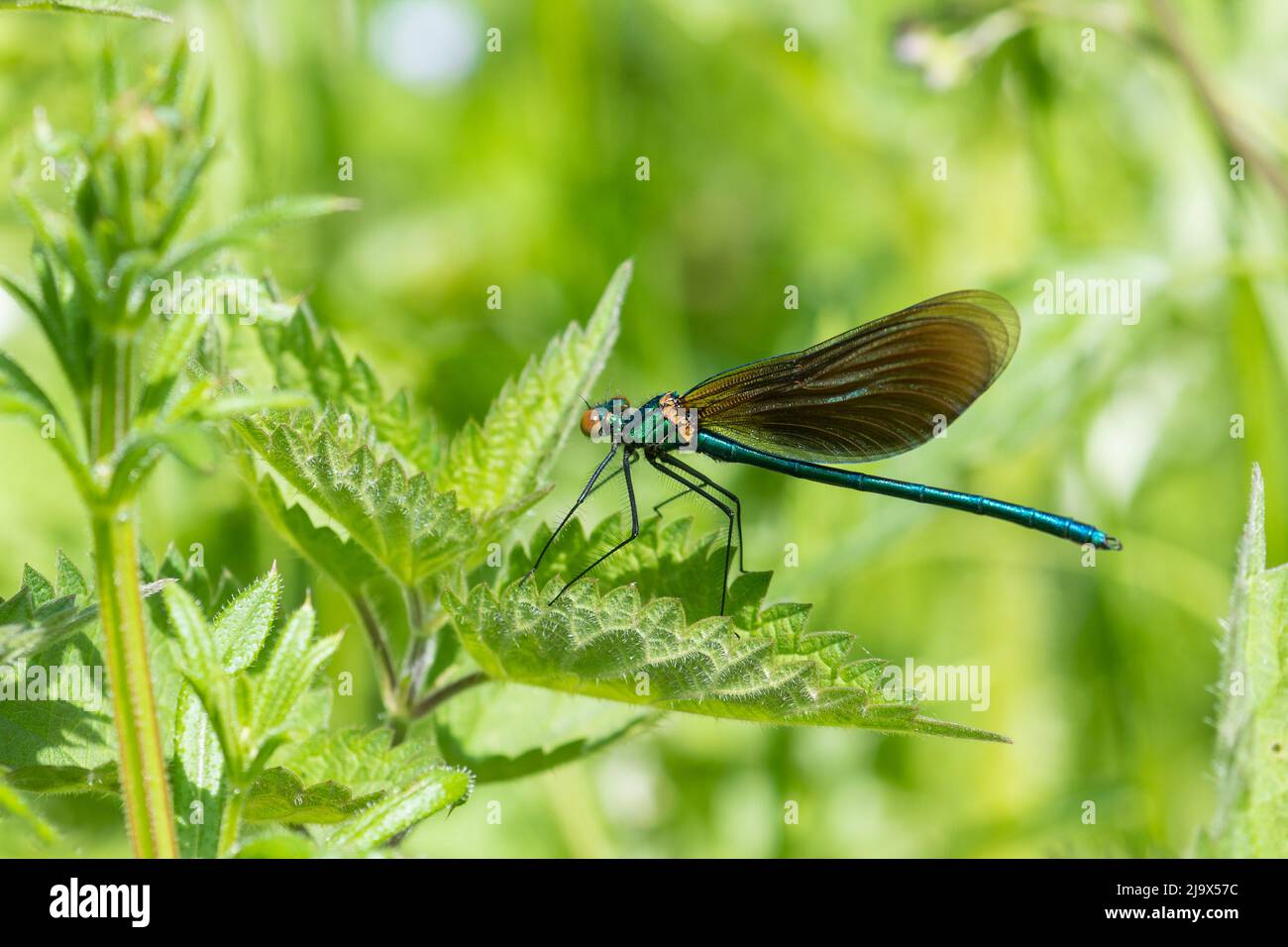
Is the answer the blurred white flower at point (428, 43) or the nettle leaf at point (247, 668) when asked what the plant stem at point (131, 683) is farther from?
the blurred white flower at point (428, 43)

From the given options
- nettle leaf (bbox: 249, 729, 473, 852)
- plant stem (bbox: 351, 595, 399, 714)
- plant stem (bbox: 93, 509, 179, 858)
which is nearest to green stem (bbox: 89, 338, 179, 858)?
plant stem (bbox: 93, 509, 179, 858)

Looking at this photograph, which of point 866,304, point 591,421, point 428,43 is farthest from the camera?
point 428,43

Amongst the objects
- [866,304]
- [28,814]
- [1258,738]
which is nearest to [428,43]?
[866,304]

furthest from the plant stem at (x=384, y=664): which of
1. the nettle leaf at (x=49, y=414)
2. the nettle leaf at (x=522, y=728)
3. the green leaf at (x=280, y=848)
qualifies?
the nettle leaf at (x=49, y=414)

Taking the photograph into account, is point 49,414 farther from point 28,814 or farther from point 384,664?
point 384,664

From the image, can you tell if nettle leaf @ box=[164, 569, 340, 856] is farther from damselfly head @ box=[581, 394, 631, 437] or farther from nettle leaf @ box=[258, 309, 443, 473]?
damselfly head @ box=[581, 394, 631, 437]

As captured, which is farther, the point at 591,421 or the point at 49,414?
the point at 591,421
